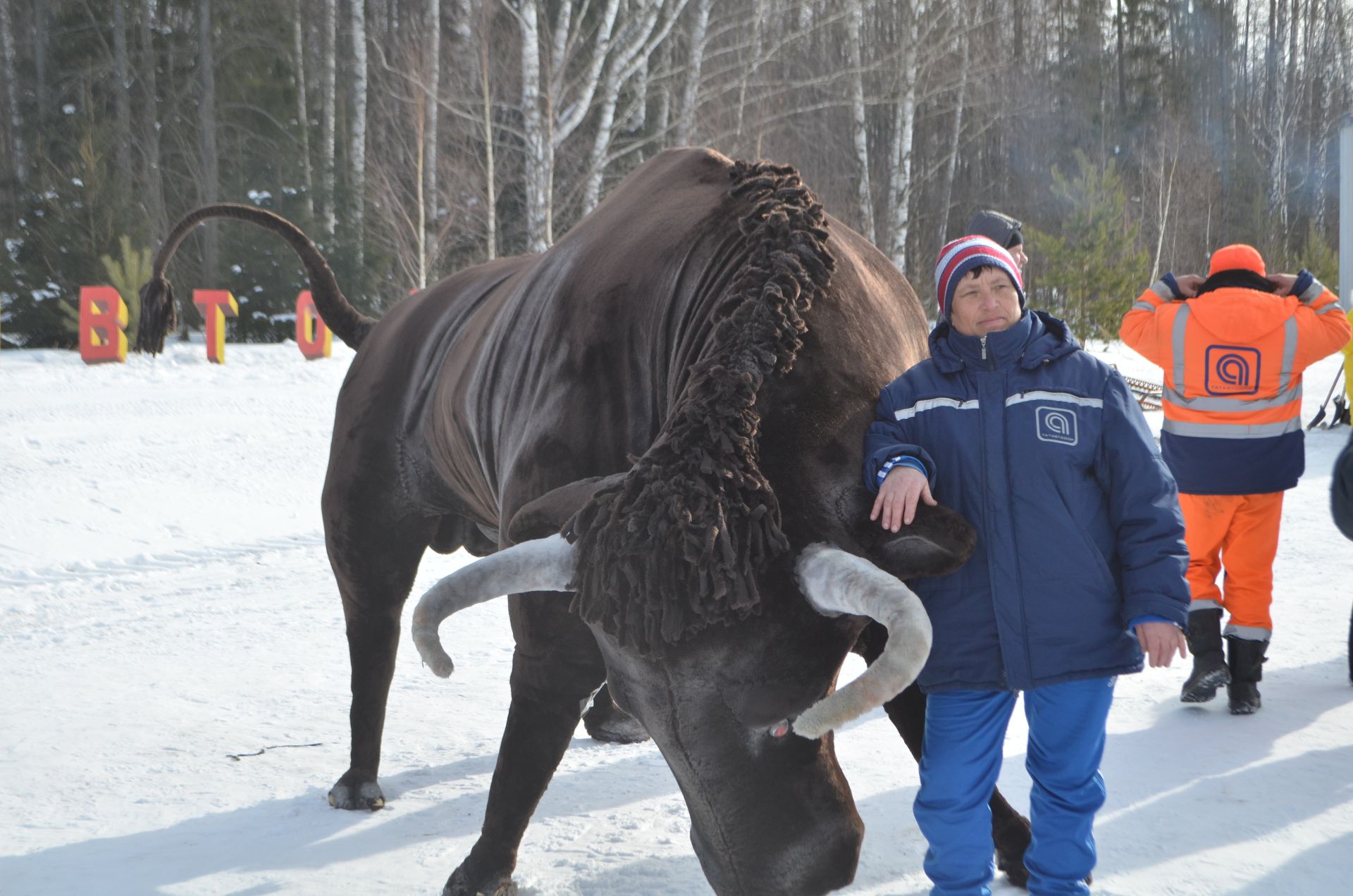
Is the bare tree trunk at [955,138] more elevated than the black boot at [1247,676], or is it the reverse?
the bare tree trunk at [955,138]

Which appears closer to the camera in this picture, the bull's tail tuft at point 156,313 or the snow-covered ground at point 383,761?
the snow-covered ground at point 383,761

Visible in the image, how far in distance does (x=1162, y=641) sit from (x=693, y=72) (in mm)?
14155

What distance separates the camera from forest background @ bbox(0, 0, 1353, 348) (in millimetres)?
15734

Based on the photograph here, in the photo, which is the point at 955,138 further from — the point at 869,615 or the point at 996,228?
the point at 869,615

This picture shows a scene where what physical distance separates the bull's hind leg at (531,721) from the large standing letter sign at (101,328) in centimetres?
1177

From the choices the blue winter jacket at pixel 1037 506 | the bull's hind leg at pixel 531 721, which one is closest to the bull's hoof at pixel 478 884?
the bull's hind leg at pixel 531 721

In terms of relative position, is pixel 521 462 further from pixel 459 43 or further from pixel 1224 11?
pixel 1224 11

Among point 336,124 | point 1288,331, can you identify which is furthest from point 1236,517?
point 336,124

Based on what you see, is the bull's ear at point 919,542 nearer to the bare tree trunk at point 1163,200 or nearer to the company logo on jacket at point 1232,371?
the company logo on jacket at point 1232,371

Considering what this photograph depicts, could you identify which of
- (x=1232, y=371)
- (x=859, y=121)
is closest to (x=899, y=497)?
(x=1232, y=371)

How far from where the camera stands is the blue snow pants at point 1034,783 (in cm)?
246

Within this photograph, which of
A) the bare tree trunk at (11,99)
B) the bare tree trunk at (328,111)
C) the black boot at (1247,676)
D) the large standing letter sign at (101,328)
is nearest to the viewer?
the black boot at (1247,676)

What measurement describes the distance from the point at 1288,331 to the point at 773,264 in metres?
2.65

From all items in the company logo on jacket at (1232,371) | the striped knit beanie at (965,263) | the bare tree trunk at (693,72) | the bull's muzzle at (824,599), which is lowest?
the bull's muzzle at (824,599)
